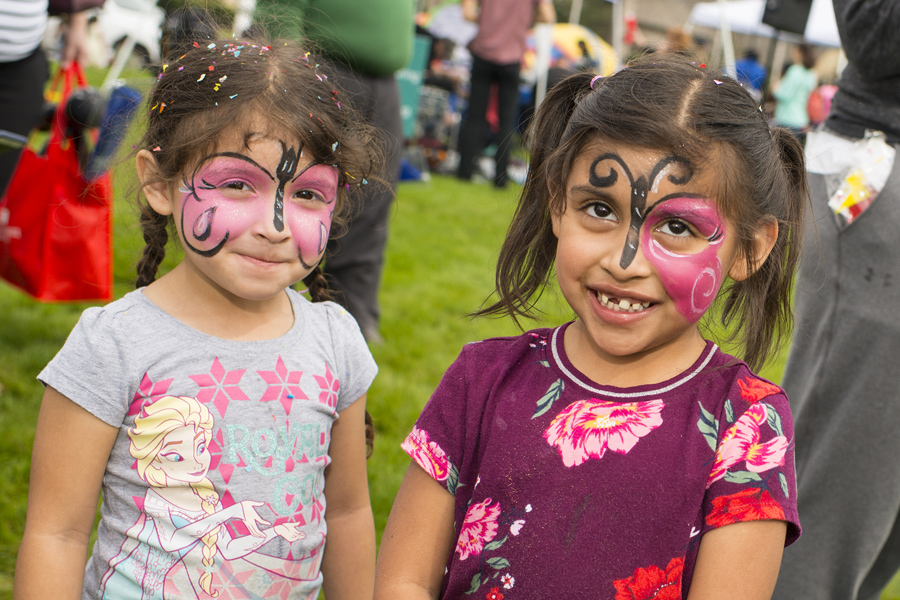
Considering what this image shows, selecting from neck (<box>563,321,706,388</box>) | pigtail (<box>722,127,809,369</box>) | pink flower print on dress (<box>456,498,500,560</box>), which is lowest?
pink flower print on dress (<box>456,498,500,560</box>)

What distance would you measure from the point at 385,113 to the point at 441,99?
834cm

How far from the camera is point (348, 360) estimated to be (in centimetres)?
187

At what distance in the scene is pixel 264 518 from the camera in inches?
Result: 66.0

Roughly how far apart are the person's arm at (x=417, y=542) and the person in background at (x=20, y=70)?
1985 millimetres

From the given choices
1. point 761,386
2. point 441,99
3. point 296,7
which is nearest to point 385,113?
point 296,7

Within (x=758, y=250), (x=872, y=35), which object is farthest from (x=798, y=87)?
(x=758, y=250)

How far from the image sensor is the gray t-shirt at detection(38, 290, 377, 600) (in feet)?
5.27

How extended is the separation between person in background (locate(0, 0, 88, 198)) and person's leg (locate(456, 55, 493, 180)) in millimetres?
6737

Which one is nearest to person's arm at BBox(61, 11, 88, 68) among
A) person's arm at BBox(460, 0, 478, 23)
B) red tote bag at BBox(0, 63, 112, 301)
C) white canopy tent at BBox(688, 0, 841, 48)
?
red tote bag at BBox(0, 63, 112, 301)

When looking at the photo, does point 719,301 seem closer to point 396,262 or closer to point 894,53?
point 894,53

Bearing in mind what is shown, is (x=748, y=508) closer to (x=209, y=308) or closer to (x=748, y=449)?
(x=748, y=449)

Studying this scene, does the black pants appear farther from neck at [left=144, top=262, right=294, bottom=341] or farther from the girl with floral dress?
the girl with floral dress

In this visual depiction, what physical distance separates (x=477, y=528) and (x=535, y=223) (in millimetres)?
619

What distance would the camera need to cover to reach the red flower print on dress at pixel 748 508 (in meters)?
1.36
